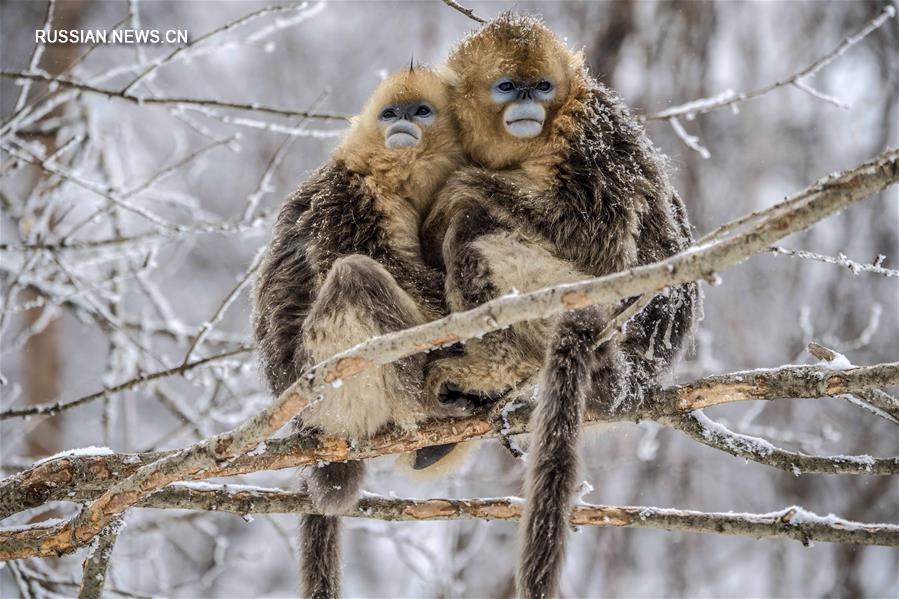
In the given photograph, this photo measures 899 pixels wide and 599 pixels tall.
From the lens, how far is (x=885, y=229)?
7535 mm

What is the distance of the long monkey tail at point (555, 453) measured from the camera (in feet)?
7.48

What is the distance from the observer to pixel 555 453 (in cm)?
248

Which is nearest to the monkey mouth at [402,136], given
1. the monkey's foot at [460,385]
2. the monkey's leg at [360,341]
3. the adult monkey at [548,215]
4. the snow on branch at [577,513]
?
the adult monkey at [548,215]

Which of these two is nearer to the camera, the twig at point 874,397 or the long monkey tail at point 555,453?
the long monkey tail at point 555,453

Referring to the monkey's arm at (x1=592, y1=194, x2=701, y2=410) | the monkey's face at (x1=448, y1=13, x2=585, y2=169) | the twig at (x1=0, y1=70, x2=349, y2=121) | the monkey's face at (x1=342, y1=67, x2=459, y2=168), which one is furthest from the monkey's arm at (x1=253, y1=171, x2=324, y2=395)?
the monkey's arm at (x1=592, y1=194, x2=701, y2=410)

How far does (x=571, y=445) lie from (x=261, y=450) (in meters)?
1.00

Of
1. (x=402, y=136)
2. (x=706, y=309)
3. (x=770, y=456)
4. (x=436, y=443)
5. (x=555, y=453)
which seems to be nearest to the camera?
(x=555, y=453)

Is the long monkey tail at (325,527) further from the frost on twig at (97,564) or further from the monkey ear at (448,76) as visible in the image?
the monkey ear at (448,76)

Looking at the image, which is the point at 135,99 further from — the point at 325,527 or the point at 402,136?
the point at 325,527

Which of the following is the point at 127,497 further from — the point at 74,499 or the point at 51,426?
the point at 51,426

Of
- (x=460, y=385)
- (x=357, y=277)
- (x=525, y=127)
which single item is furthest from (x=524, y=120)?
(x=460, y=385)

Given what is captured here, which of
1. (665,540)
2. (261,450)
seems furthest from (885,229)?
(261,450)

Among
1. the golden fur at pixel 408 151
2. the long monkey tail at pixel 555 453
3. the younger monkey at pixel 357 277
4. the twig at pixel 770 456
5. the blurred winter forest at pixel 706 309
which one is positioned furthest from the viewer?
the blurred winter forest at pixel 706 309

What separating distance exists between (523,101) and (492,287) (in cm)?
73
